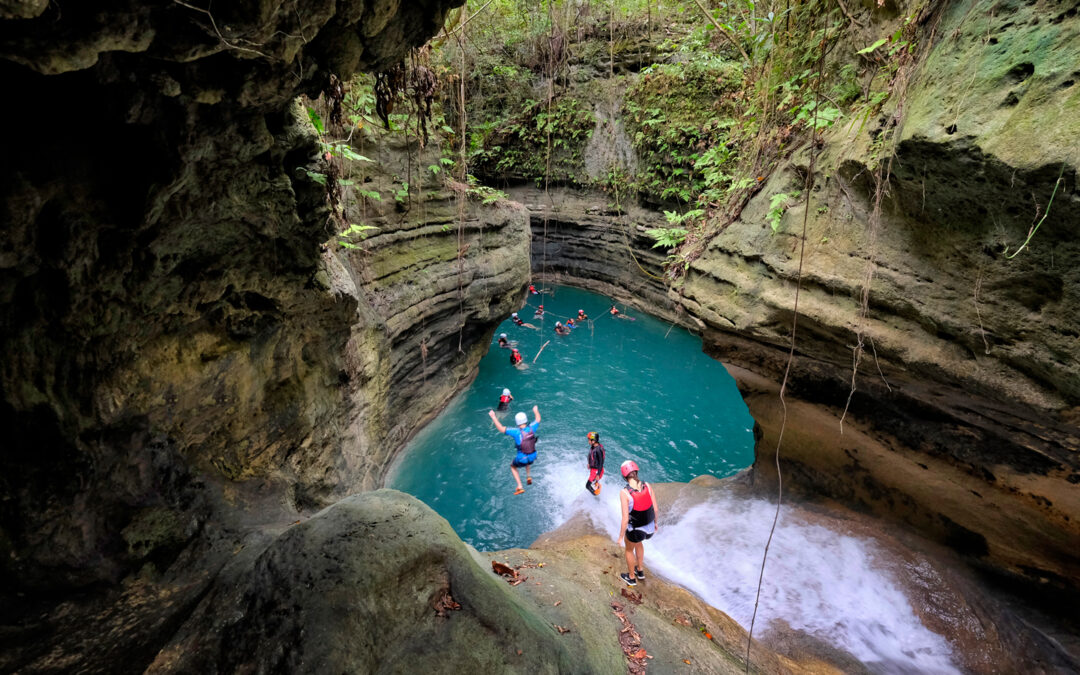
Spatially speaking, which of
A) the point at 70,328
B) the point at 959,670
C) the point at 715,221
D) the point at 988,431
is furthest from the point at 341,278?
the point at 959,670

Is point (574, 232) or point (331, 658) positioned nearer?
point (331, 658)

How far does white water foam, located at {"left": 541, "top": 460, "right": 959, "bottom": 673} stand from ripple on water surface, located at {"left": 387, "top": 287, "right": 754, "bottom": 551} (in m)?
1.77

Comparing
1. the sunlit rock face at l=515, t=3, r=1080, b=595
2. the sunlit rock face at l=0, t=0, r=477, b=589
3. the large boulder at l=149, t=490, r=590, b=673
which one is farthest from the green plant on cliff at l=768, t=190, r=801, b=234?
the large boulder at l=149, t=490, r=590, b=673

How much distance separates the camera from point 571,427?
11.0m

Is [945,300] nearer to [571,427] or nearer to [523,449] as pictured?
[523,449]

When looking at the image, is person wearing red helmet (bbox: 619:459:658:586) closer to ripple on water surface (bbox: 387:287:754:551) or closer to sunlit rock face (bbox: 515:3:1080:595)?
sunlit rock face (bbox: 515:3:1080:595)

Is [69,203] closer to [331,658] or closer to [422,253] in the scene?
[331,658]

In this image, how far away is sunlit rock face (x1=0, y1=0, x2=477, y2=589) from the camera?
1.90 m

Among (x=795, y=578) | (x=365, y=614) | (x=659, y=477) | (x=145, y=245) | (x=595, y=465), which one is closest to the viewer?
(x=365, y=614)

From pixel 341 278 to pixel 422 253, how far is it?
12.2 ft

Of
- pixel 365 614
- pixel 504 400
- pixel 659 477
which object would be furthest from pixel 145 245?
pixel 659 477

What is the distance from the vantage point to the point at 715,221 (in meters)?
6.50

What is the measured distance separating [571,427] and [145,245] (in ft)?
30.4

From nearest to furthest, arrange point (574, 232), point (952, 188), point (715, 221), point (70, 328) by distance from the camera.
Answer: point (70, 328) → point (952, 188) → point (715, 221) → point (574, 232)
